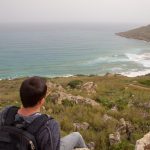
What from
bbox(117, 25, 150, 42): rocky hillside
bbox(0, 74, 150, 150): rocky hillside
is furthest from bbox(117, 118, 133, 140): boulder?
bbox(117, 25, 150, 42): rocky hillside

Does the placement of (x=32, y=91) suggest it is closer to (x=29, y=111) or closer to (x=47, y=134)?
(x=29, y=111)

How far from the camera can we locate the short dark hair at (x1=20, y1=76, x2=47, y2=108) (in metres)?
3.71

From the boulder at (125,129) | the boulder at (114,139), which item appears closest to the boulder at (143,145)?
the boulder at (114,139)

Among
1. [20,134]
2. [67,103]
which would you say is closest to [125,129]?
[67,103]

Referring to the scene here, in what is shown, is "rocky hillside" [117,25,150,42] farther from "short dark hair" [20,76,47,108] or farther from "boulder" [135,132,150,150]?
"short dark hair" [20,76,47,108]

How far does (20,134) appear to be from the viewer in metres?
3.69

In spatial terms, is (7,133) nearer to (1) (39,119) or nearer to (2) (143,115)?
(1) (39,119)

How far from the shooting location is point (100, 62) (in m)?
92.2

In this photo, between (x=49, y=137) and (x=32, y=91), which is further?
(x=49, y=137)

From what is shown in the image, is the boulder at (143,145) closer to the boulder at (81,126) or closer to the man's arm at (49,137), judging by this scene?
the man's arm at (49,137)

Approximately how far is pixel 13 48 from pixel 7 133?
12778 cm

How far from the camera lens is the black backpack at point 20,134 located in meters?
3.70

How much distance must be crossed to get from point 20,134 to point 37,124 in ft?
0.76

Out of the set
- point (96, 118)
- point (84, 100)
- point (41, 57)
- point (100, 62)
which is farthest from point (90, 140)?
point (41, 57)
